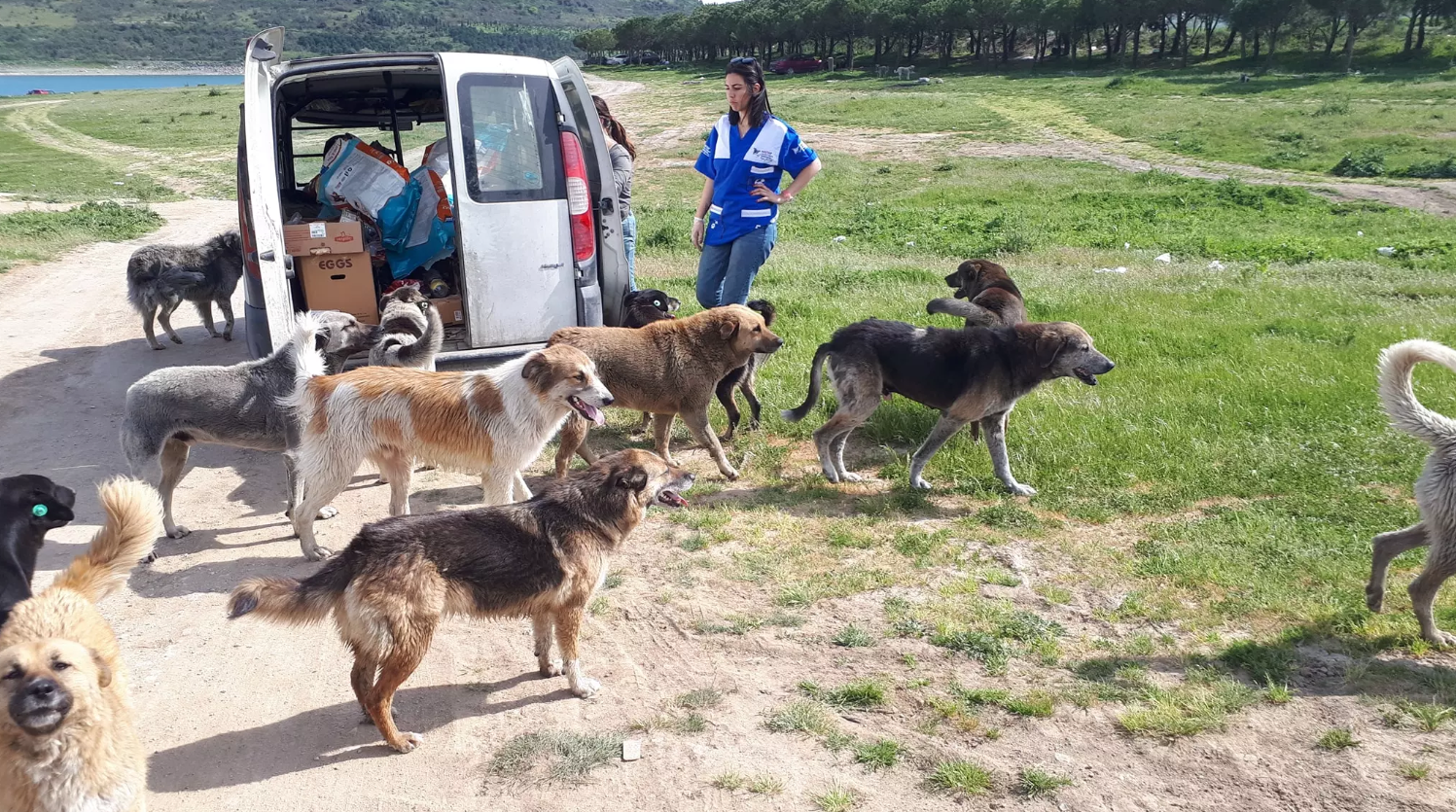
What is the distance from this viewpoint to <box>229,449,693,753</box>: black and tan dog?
4.00 m

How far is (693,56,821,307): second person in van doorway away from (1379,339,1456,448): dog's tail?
157 inches

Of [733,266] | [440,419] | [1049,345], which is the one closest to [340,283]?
[440,419]

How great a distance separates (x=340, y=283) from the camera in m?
8.29

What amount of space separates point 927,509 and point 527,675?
3.14 meters

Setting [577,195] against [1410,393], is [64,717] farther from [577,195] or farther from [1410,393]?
[1410,393]

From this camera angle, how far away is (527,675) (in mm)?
4750

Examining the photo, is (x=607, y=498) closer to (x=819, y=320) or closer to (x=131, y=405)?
(x=131, y=405)

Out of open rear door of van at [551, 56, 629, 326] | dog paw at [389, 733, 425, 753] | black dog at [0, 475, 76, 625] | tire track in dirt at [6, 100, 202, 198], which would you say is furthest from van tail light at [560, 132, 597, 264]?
tire track in dirt at [6, 100, 202, 198]

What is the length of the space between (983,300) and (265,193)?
5.95 meters

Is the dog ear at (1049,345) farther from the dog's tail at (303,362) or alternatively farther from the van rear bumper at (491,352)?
the dog's tail at (303,362)

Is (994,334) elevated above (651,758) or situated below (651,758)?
above

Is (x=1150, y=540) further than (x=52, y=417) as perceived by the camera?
No

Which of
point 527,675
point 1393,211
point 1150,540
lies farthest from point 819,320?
point 1393,211

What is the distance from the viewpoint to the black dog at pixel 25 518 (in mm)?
4340
